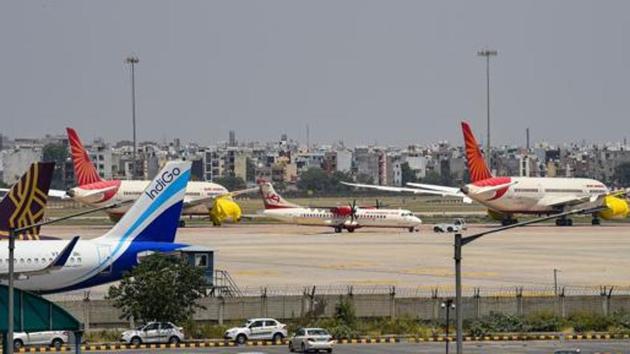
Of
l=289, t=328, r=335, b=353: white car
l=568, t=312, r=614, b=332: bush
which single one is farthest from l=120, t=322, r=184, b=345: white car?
l=568, t=312, r=614, b=332: bush

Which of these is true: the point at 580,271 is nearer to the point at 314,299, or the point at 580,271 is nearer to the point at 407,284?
the point at 407,284

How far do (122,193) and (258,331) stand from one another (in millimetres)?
102881

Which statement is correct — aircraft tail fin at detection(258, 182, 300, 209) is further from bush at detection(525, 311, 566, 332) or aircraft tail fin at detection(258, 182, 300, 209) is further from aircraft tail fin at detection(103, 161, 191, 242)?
bush at detection(525, 311, 566, 332)

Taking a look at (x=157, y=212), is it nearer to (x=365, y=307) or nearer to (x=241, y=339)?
(x=241, y=339)

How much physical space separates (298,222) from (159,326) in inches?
4153

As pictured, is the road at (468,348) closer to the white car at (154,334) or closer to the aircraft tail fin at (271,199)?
the white car at (154,334)

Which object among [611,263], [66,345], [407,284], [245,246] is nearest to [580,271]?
[611,263]

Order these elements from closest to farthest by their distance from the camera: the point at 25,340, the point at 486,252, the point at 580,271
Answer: the point at 25,340 → the point at 580,271 → the point at 486,252

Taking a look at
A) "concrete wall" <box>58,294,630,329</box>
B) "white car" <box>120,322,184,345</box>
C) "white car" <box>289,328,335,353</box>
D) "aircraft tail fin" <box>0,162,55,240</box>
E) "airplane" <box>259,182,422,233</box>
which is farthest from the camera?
"airplane" <box>259,182,422,233</box>

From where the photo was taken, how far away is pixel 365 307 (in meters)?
80.9

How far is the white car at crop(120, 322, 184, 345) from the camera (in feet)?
237

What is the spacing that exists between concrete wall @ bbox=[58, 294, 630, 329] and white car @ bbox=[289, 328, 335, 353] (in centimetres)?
918

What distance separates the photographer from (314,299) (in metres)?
80.8

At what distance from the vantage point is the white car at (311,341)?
2726 inches
